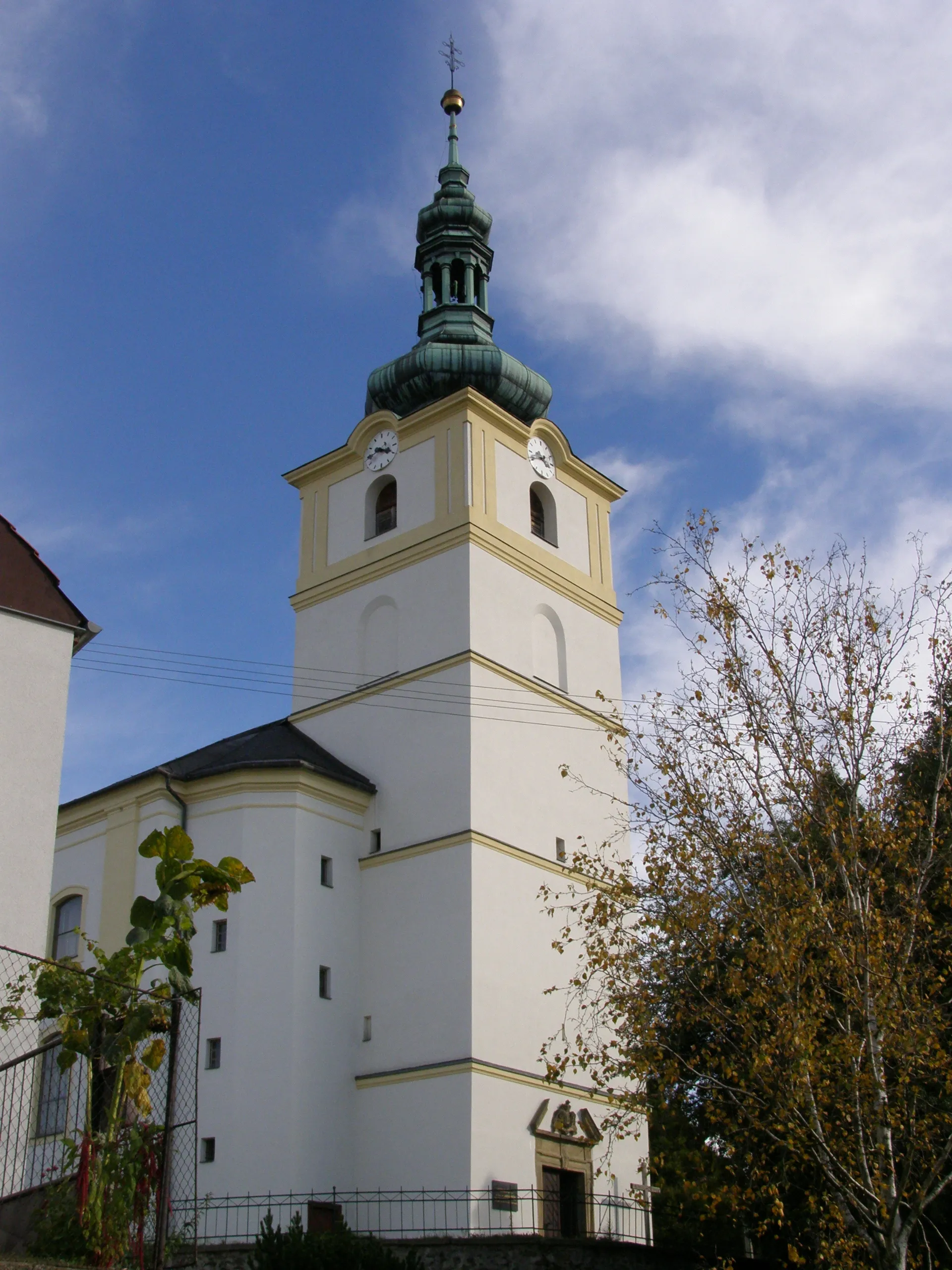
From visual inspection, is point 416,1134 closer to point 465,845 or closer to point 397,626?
point 465,845

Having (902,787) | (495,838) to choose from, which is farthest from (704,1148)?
(495,838)

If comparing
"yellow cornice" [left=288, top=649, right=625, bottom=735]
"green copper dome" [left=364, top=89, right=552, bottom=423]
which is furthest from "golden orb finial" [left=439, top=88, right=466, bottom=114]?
"yellow cornice" [left=288, top=649, right=625, bottom=735]

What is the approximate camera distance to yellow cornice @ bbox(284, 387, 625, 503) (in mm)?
28266

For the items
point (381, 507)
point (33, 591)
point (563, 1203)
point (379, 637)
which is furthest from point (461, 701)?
point (33, 591)

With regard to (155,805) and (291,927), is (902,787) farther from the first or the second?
(155,805)

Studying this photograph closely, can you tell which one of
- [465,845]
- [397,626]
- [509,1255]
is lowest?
[509,1255]

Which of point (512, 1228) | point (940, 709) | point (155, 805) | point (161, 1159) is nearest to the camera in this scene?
point (161, 1159)

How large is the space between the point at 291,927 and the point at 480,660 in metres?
5.50

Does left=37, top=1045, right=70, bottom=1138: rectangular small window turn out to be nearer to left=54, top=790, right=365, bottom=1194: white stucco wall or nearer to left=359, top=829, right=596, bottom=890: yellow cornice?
left=54, top=790, right=365, bottom=1194: white stucco wall

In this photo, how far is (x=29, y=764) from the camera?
14.0 meters

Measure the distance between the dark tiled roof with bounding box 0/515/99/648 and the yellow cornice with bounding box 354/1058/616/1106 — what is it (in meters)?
10.4

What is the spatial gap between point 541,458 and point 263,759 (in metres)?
8.77

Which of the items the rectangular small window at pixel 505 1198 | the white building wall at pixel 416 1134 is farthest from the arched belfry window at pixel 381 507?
the rectangular small window at pixel 505 1198

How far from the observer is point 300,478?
30859 mm
